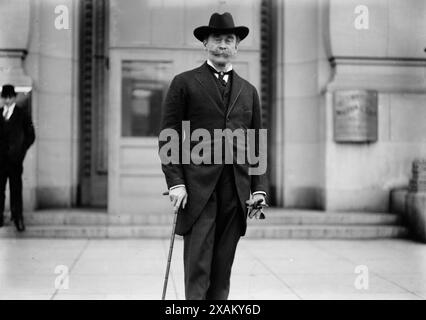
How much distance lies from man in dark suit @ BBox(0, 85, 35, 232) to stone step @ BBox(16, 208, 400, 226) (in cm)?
61

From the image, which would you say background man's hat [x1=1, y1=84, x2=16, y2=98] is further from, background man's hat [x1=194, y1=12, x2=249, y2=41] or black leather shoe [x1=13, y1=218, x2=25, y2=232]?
background man's hat [x1=194, y1=12, x2=249, y2=41]

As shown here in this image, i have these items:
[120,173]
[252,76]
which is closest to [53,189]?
[120,173]

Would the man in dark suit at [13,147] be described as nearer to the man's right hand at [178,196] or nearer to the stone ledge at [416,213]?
the man's right hand at [178,196]

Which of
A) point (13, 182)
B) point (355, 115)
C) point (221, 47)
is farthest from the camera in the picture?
point (355, 115)

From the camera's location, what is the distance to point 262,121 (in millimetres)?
7867

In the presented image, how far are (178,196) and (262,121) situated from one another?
4.07 metres

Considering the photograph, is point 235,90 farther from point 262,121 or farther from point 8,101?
point 8,101

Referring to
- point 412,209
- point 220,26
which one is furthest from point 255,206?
point 412,209

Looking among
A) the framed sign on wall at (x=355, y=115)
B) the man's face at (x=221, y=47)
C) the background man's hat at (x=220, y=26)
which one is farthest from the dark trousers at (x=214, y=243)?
the framed sign on wall at (x=355, y=115)

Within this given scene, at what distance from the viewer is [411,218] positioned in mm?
9188

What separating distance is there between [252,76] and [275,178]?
2039mm
